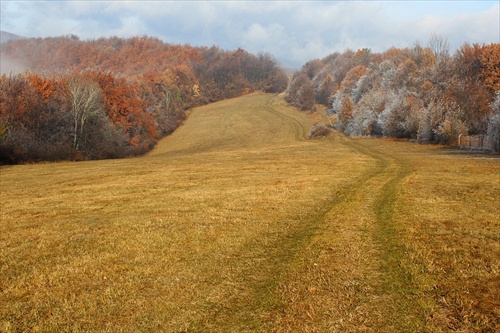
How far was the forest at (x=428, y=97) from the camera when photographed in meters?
49.8

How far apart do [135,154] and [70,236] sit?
50855 mm

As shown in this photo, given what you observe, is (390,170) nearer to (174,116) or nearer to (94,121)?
(94,121)

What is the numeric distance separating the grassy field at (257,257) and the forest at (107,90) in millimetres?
31456

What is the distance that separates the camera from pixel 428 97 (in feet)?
197

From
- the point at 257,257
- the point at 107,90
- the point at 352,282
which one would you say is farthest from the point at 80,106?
the point at 352,282

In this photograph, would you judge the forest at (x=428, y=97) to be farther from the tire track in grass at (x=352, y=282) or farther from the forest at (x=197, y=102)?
the tire track in grass at (x=352, y=282)

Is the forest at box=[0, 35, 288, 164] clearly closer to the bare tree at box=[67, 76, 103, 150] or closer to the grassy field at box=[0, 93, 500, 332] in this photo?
the bare tree at box=[67, 76, 103, 150]

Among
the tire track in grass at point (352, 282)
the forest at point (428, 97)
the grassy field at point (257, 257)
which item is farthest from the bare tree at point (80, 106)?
the tire track in grass at point (352, 282)

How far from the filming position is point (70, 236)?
12.0m

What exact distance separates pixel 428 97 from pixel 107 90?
5754 centimetres

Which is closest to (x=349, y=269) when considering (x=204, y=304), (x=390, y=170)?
(x=204, y=304)

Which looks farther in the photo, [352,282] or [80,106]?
[80,106]

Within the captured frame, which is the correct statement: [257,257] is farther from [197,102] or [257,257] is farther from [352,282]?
[197,102]

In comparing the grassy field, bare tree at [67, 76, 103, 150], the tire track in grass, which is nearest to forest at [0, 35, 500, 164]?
bare tree at [67, 76, 103, 150]
